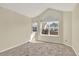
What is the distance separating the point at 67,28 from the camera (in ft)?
16.3

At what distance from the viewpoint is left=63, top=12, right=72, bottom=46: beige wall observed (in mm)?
4844

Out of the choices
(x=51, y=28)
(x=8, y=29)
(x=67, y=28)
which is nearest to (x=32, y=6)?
(x=8, y=29)


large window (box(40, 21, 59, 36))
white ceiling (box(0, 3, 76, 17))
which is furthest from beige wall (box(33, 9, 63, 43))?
white ceiling (box(0, 3, 76, 17))

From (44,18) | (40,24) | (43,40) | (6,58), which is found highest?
(44,18)

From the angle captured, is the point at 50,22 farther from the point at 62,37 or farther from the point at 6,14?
the point at 6,14

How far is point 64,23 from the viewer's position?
202 inches

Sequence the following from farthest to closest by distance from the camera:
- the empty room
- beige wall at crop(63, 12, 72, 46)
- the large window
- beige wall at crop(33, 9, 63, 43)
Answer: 1. the large window
2. beige wall at crop(33, 9, 63, 43)
3. beige wall at crop(63, 12, 72, 46)
4. the empty room

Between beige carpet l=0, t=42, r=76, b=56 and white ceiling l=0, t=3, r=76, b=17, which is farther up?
white ceiling l=0, t=3, r=76, b=17

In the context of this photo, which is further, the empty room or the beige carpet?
the empty room

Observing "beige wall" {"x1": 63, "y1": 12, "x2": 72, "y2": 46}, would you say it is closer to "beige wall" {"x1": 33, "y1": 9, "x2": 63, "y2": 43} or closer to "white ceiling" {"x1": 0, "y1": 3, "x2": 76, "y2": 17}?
"beige wall" {"x1": 33, "y1": 9, "x2": 63, "y2": 43}

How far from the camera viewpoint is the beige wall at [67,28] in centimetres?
484

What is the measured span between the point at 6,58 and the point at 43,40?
4942mm

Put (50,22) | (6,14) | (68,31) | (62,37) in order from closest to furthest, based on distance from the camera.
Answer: (6,14) → (68,31) → (62,37) → (50,22)

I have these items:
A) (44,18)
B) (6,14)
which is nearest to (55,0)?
(6,14)
